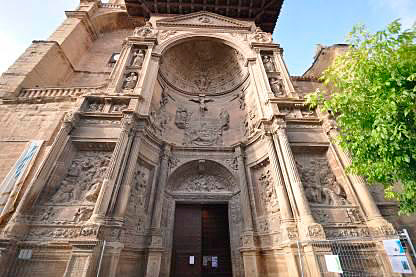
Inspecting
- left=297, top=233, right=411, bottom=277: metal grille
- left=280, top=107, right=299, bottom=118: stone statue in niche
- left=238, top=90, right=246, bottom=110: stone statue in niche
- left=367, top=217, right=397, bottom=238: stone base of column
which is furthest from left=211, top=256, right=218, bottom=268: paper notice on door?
left=238, top=90, right=246, bottom=110: stone statue in niche

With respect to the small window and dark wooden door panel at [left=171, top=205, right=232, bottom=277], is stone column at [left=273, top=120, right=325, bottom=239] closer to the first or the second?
dark wooden door panel at [left=171, top=205, right=232, bottom=277]

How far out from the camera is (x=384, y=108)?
12.2ft

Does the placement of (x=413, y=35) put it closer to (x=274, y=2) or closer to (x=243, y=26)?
(x=243, y=26)

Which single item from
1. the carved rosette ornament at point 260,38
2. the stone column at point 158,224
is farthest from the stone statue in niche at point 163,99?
the carved rosette ornament at point 260,38

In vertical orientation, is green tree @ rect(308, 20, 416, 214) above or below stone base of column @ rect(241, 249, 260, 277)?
above

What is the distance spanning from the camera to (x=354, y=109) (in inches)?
180

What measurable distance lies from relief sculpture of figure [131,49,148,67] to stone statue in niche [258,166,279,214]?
785cm

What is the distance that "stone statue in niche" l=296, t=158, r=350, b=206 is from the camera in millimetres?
6059

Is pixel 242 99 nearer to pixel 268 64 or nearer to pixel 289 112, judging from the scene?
pixel 268 64

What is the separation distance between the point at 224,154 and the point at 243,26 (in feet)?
30.1

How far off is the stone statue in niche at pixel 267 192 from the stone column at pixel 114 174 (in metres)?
5.05

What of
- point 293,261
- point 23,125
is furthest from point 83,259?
point 23,125

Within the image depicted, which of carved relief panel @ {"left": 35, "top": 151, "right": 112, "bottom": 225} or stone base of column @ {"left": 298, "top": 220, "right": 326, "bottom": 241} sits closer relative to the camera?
stone base of column @ {"left": 298, "top": 220, "right": 326, "bottom": 241}

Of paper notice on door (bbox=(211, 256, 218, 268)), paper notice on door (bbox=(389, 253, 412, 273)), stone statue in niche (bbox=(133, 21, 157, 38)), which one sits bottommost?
paper notice on door (bbox=(389, 253, 412, 273))
